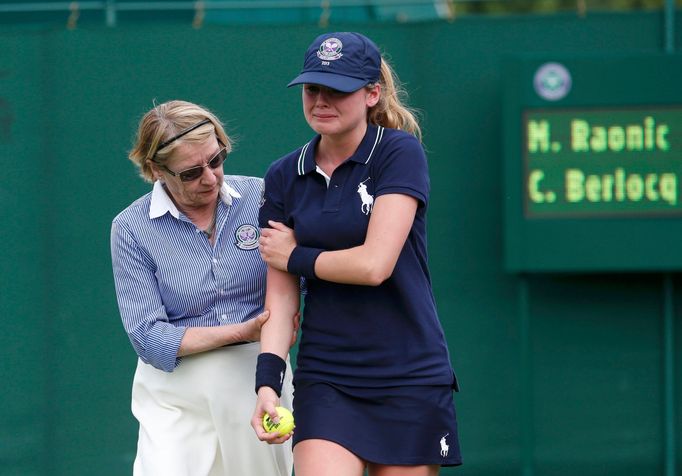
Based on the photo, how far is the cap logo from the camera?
134 inches

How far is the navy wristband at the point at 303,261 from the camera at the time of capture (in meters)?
3.40

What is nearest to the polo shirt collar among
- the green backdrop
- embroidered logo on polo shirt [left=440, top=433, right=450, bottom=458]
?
embroidered logo on polo shirt [left=440, top=433, right=450, bottom=458]

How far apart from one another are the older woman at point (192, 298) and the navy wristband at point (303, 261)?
295 millimetres

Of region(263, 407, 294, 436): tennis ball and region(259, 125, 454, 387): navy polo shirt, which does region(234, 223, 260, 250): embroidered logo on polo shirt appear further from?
region(263, 407, 294, 436): tennis ball

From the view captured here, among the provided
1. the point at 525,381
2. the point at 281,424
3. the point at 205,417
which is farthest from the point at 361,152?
the point at 525,381

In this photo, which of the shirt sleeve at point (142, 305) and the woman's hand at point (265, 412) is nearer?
the woman's hand at point (265, 412)

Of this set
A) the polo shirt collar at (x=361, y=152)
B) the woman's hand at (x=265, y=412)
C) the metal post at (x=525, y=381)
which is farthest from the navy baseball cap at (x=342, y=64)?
the metal post at (x=525, y=381)

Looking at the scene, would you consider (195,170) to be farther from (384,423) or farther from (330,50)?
(384,423)

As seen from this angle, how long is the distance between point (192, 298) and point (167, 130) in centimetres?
49

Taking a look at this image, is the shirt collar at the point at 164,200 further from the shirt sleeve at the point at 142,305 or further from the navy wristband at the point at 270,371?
the navy wristband at the point at 270,371

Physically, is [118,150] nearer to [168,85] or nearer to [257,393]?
[168,85]

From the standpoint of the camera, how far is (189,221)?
3.75 m

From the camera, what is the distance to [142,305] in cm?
371

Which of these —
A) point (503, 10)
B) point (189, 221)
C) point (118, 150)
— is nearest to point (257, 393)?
point (189, 221)
